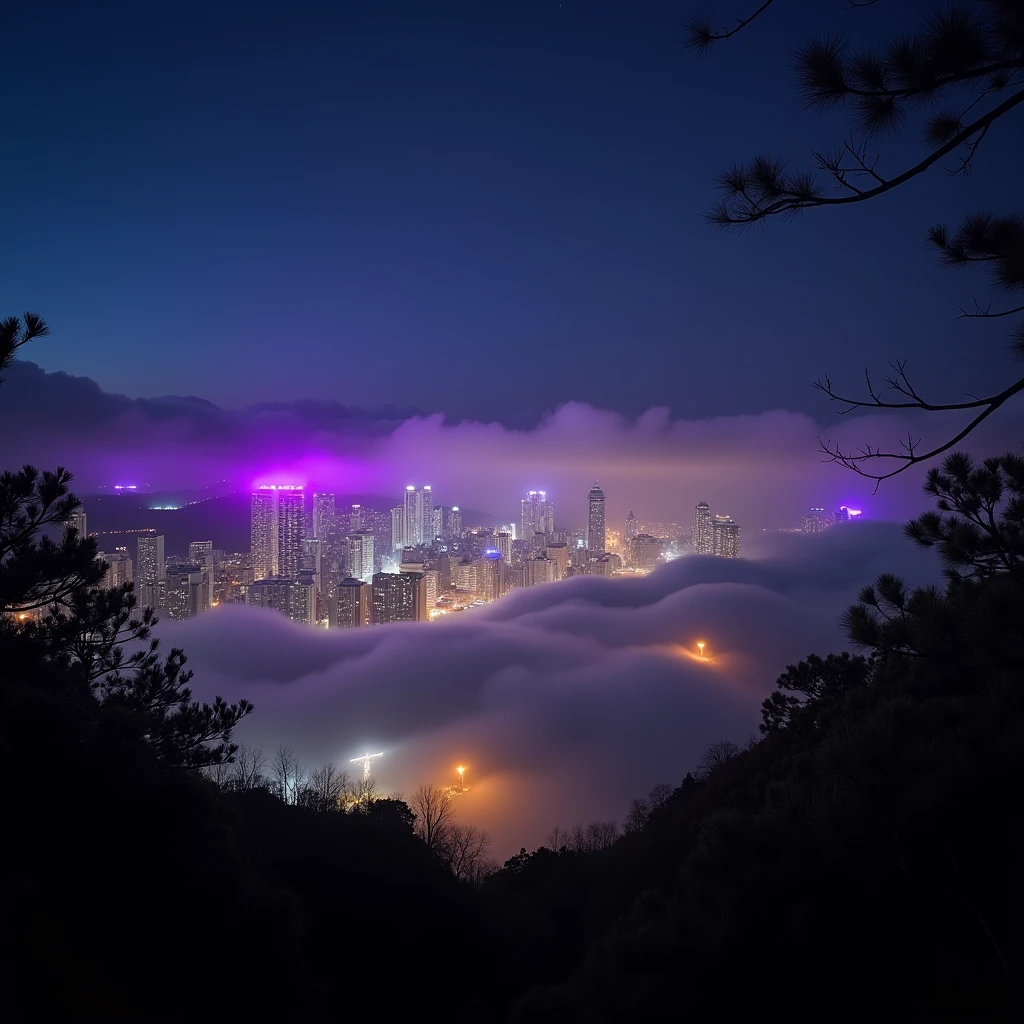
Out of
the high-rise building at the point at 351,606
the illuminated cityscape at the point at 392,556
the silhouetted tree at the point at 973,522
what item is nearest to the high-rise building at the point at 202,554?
the illuminated cityscape at the point at 392,556

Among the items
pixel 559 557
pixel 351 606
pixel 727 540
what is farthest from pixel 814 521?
pixel 351 606

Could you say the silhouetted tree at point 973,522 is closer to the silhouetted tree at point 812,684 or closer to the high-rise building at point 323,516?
the silhouetted tree at point 812,684

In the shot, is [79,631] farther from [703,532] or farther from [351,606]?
[703,532]

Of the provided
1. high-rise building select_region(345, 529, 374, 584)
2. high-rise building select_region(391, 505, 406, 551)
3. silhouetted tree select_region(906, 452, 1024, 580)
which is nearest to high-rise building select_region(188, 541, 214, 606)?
high-rise building select_region(345, 529, 374, 584)

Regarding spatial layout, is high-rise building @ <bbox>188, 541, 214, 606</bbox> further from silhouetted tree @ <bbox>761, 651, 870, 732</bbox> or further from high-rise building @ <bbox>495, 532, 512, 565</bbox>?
silhouetted tree @ <bbox>761, 651, 870, 732</bbox>

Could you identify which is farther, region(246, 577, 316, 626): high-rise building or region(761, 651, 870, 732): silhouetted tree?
region(246, 577, 316, 626): high-rise building
